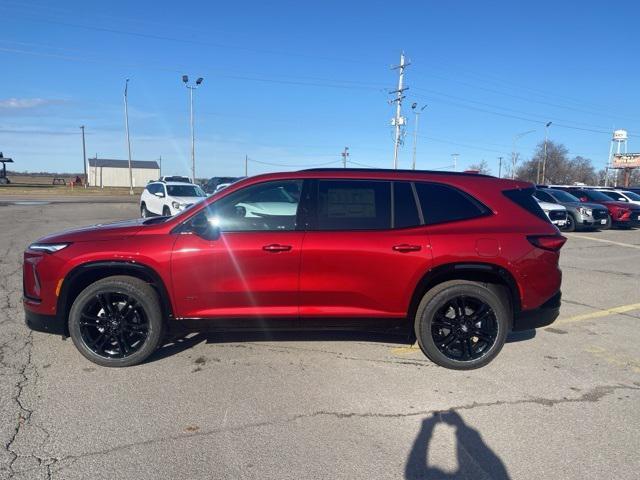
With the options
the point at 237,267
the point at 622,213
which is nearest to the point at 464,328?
the point at 237,267

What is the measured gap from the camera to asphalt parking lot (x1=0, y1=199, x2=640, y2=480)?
9.76ft

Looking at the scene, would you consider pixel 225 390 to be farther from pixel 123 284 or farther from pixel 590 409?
pixel 590 409

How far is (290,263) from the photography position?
4262 millimetres

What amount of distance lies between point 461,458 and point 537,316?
198 centimetres

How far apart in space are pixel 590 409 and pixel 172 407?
3194 millimetres

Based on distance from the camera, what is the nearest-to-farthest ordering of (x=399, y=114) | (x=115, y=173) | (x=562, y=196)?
(x=562, y=196)
(x=399, y=114)
(x=115, y=173)

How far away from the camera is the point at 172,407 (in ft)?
12.0

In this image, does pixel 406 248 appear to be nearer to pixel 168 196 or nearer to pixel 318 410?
pixel 318 410

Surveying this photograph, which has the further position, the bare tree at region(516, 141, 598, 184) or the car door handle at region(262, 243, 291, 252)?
the bare tree at region(516, 141, 598, 184)

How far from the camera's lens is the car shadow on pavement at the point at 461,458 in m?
2.89

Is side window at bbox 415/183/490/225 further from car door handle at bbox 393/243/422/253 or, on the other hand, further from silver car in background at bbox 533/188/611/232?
silver car in background at bbox 533/188/611/232

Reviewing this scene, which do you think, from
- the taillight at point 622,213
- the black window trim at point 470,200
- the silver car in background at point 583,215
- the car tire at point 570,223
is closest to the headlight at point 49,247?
the black window trim at point 470,200

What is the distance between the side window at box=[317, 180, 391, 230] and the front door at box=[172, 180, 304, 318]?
11.3 inches

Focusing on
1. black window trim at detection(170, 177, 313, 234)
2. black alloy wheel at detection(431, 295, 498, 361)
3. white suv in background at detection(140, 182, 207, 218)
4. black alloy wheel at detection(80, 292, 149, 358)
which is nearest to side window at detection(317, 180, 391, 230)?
black window trim at detection(170, 177, 313, 234)
